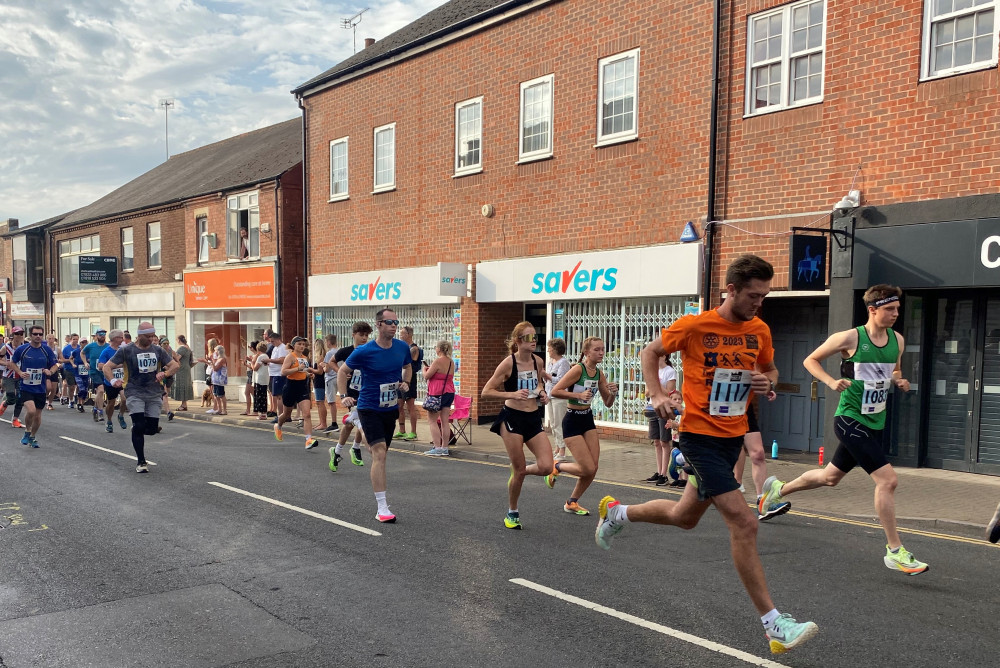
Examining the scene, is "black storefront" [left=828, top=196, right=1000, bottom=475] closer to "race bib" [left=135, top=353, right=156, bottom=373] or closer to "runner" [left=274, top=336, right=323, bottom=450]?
"runner" [left=274, top=336, right=323, bottom=450]

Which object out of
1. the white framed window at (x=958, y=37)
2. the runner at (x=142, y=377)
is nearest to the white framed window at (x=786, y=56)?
the white framed window at (x=958, y=37)

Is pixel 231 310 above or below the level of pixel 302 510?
above

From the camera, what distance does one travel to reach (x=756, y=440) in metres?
8.27

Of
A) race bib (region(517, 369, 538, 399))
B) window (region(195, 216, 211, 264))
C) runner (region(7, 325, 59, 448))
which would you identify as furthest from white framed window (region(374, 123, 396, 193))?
race bib (region(517, 369, 538, 399))

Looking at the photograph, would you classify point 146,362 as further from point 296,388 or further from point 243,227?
point 243,227

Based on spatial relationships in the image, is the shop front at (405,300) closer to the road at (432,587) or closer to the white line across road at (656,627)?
the road at (432,587)

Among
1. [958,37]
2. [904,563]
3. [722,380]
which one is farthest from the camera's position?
[958,37]

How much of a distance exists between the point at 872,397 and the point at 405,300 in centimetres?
1385

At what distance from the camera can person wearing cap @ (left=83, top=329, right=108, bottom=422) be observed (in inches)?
730

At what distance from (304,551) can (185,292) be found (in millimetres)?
22982

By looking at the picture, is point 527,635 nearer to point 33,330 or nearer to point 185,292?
point 33,330

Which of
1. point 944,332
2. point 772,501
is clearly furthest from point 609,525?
point 944,332

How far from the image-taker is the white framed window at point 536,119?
52.3 feet

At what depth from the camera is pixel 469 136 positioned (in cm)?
1770
